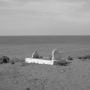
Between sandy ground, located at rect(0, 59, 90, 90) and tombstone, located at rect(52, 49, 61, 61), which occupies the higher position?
tombstone, located at rect(52, 49, 61, 61)

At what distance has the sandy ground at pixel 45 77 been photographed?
1517 centimetres

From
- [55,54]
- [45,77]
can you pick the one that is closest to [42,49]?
[55,54]

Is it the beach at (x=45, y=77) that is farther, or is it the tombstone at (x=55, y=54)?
the tombstone at (x=55, y=54)

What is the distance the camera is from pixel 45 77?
16969mm

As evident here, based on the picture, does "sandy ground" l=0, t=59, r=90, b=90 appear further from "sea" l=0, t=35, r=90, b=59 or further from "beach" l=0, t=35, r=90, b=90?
"sea" l=0, t=35, r=90, b=59

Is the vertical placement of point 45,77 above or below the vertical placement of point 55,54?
below

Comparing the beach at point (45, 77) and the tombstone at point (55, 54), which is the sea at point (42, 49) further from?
the beach at point (45, 77)

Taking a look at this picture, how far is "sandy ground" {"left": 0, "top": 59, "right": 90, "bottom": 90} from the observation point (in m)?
15.2

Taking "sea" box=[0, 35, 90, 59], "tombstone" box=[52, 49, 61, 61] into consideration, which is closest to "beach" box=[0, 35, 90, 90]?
"tombstone" box=[52, 49, 61, 61]

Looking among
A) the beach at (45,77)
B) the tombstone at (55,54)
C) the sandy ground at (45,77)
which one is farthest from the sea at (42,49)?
the sandy ground at (45,77)

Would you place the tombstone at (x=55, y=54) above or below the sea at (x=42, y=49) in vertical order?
above

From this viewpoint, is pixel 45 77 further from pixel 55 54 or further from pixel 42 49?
pixel 42 49

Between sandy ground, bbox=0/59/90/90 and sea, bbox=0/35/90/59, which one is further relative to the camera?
sea, bbox=0/35/90/59

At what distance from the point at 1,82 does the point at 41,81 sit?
293 cm
